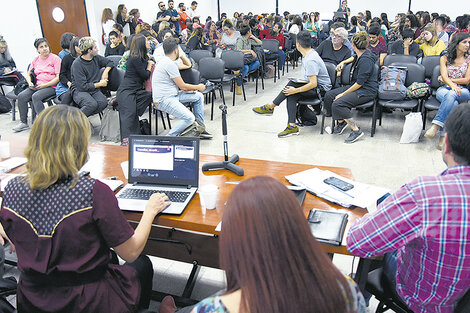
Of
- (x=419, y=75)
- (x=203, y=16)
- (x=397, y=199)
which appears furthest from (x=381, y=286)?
(x=203, y=16)

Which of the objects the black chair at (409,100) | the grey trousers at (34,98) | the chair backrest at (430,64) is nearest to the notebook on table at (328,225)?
the black chair at (409,100)

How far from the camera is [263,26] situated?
10195 mm

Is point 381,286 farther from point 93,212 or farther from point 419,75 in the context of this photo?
point 419,75

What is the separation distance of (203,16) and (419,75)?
457 inches

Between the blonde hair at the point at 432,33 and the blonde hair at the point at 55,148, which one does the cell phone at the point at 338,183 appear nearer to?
the blonde hair at the point at 55,148

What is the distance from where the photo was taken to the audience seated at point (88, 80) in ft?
14.7

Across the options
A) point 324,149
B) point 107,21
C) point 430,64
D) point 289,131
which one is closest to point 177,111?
point 289,131

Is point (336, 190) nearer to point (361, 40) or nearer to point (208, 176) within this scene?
point (208, 176)

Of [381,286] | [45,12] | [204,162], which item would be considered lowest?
[381,286]

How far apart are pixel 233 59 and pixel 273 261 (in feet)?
18.4

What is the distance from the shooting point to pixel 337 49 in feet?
18.0

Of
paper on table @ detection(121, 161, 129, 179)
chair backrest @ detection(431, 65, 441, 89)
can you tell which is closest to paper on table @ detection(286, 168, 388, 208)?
paper on table @ detection(121, 161, 129, 179)

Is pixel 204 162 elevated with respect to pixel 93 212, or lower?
lower

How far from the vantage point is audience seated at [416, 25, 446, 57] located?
5430 millimetres
